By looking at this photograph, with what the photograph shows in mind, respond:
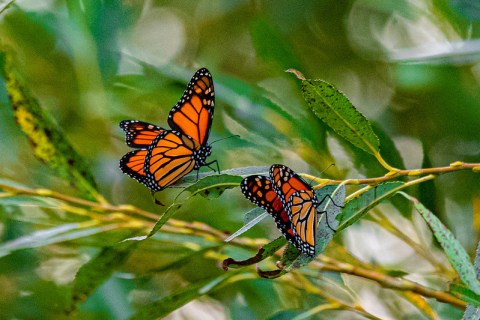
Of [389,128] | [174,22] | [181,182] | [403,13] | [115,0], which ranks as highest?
[174,22]

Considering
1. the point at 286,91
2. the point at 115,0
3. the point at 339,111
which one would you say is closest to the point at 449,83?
the point at 286,91

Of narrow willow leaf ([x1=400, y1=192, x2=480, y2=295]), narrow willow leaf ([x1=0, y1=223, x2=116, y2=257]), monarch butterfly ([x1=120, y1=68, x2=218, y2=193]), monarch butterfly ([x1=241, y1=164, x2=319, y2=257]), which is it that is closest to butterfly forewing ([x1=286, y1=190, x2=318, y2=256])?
monarch butterfly ([x1=241, y1=164, x2=319, y2=257])

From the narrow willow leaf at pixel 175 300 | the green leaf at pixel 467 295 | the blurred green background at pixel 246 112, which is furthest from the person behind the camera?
the blurred green background at pixel 246 112

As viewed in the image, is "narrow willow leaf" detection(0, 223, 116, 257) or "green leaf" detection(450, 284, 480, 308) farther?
"narrow willow leaf" detection(0, 223, 116, 257)

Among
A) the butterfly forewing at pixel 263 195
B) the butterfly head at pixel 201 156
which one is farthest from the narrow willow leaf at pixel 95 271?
the butterfly forewing at pixel 263 195

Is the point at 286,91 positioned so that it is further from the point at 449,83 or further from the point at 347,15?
the point at 347,15

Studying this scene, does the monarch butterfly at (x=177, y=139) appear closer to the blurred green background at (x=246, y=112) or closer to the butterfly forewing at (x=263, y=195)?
the blurred green background at (x=246, y=112)

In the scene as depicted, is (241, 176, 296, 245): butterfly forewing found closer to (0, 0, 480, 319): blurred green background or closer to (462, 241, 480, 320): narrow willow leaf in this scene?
(462, 241, 480, 320): narrow willow leaf
